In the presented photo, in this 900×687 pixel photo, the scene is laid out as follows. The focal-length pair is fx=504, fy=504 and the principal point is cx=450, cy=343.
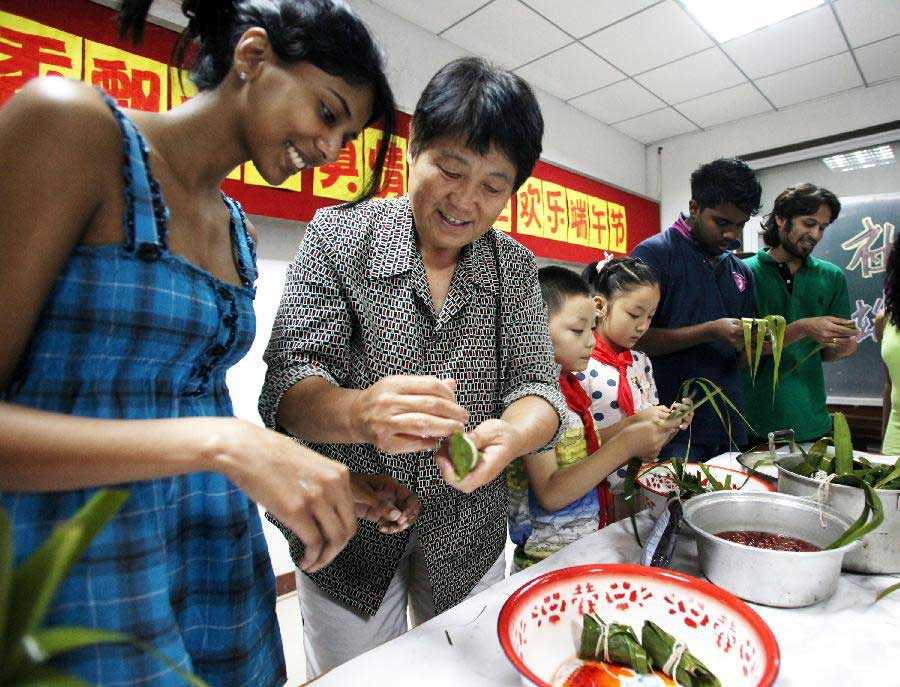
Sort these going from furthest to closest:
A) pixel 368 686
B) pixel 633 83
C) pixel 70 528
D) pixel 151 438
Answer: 1. pixel 633 83
2. pixel 368 686
3. pixel 151 438
4. pixel 70 528

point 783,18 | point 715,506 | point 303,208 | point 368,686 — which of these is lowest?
point 368,686

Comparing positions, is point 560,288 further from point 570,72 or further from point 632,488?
point 570,72

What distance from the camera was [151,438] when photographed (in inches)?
22.2

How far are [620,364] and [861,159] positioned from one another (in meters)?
4.83

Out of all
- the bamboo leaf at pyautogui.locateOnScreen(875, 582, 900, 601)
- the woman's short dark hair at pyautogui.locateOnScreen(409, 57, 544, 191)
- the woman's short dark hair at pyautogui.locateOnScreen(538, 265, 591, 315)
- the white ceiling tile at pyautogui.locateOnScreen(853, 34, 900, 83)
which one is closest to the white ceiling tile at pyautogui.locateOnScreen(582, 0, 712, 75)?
the white ceiling tile at pyautogui.locateOnScreen(853, 34, 900, 83)

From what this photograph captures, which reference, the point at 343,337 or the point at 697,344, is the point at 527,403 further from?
the point at 697,344

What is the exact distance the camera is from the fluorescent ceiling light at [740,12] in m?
3.51

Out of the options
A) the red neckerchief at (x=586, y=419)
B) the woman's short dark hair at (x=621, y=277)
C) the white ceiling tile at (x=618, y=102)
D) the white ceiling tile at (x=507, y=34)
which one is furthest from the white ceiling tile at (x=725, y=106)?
the red neckerchief at (x=586, y=419)

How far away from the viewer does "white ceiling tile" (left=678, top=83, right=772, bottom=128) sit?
4.85 metres

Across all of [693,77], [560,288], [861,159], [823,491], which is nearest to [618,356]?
[560,288]

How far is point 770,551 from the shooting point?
94 cm

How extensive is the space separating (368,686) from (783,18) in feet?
15.9

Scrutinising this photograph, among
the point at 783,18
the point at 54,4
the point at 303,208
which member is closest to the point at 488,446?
the point at 303,208

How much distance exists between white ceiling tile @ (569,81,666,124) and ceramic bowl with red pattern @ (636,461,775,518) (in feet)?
13.6
